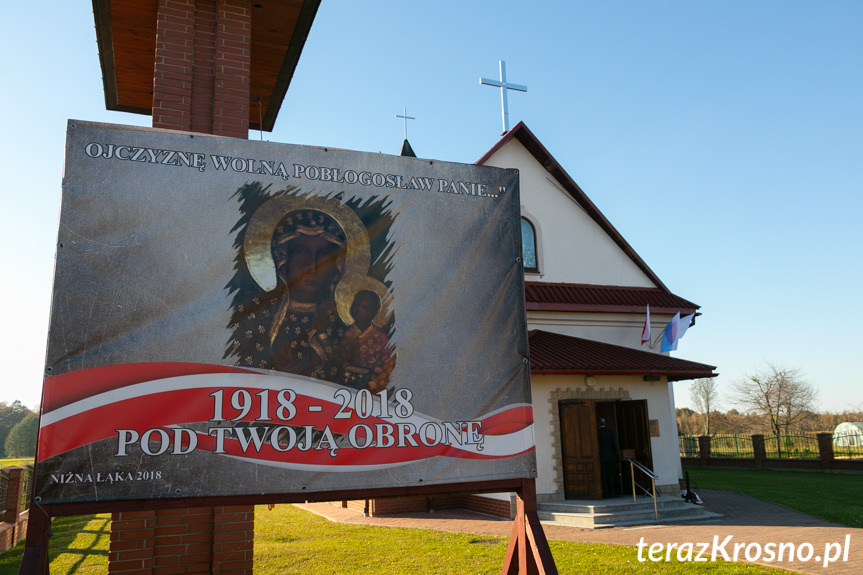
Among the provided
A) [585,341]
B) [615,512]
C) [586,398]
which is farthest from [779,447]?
[615,512]

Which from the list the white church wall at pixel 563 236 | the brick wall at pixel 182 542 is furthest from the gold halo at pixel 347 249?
the white church wall at pixel 563 236

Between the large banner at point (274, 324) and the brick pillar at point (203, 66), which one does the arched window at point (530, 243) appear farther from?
the large banner at point (274, 324)

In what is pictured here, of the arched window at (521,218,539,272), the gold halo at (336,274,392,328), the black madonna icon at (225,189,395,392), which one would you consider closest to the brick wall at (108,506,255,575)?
the black madonna icon at (225,189,395,392)

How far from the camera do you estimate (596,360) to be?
1352cm

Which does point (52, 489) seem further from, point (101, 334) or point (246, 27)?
point (246, 27)

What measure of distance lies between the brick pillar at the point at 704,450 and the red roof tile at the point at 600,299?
16.2 m

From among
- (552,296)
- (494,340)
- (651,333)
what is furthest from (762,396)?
(494,340)

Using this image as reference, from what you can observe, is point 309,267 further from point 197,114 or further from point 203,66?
point 203,66

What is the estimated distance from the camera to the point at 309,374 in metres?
4.15

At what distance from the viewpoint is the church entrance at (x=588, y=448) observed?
13125 mm

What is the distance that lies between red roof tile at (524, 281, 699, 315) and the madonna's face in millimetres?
10085

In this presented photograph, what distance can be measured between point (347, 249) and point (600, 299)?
1174cm

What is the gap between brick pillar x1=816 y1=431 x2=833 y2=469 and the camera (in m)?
23.2

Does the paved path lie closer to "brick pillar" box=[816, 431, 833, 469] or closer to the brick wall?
the brick wall
